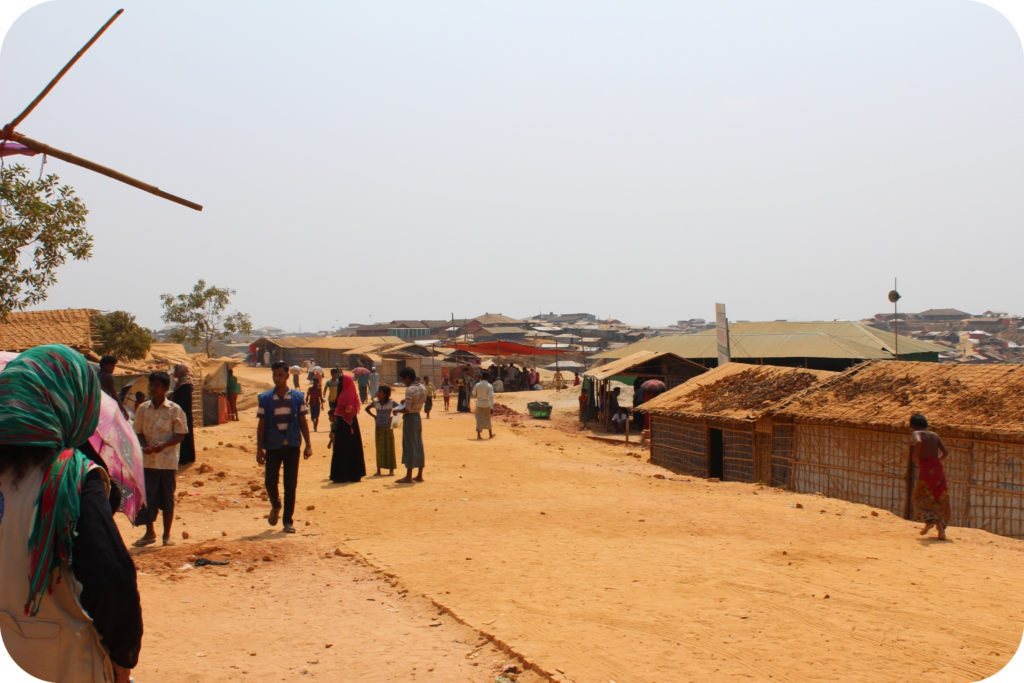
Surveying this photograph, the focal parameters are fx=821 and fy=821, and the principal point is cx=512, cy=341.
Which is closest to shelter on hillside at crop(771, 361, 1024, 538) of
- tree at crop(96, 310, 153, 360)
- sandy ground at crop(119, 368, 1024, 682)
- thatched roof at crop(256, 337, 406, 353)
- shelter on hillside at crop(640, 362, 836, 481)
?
shelter on hillside at crop(640, 362, 836, 481)

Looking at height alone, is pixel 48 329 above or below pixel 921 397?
above

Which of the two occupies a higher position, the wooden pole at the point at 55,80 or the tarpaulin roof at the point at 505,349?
the wooden pole at the point at 55,80

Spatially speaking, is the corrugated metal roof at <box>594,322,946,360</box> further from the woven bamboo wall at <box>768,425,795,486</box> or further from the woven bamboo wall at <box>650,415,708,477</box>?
the woven bamboo wall at <box>768,425,795,486</box>

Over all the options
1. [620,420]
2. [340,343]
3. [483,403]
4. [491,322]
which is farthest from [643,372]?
[491,322]

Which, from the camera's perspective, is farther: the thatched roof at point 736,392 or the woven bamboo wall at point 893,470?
the thatched roof at point 736,392

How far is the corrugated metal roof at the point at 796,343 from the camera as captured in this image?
3653 cm

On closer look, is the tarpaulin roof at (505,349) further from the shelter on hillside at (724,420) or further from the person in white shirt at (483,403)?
the shelter on hillside at (724,420)

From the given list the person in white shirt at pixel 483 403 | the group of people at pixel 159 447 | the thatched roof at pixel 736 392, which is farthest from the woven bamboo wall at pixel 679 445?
the group of people at pixel 159 447

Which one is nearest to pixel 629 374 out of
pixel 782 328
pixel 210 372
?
pixel 210 372

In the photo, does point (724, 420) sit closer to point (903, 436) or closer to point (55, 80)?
point (903, 436)

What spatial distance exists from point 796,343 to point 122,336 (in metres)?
28.1

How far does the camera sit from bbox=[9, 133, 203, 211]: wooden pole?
Result: 6422mm

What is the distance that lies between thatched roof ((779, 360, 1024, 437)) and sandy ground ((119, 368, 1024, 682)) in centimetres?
282

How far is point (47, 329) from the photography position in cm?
1823
